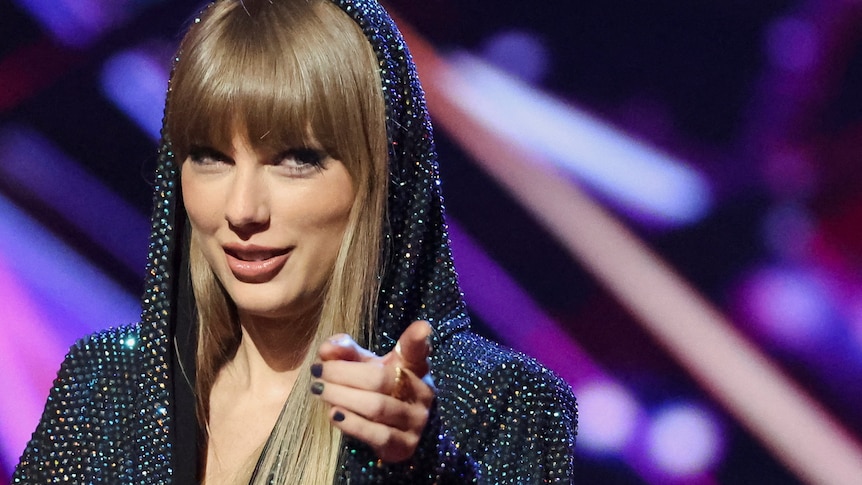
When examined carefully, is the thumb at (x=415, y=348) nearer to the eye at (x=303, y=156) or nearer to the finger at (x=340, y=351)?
the finger at (x=340, y=351)

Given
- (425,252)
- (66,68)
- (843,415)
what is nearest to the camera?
(425,252)

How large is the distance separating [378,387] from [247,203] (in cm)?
29

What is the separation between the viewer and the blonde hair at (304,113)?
1006 millimetres

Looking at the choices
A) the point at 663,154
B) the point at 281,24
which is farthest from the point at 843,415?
A: the point at 281,24

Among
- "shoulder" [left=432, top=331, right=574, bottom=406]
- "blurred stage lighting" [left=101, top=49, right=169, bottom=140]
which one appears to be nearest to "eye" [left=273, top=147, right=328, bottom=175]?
"shoulder" [left=432, top=331, right=574, bottom=406]

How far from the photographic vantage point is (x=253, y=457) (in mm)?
1070

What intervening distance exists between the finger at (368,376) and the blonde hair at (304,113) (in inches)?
9.3

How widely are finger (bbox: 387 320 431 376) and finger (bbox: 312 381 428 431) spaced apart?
30 millimetres

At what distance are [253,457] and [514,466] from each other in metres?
0.27

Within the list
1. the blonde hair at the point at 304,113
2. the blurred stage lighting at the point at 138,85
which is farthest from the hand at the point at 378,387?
the blurred stage lighting at the point at 138,85

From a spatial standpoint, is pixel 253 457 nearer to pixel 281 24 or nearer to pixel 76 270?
pixel 281 24

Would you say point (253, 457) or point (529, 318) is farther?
point (529, 318)

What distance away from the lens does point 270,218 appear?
1.01 m

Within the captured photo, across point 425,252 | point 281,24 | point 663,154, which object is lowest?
point 425,252
